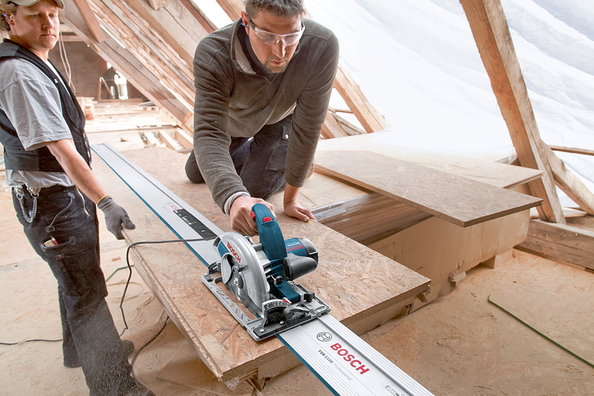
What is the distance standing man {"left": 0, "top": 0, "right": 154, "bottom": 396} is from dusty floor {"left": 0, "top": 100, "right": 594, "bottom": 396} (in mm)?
210

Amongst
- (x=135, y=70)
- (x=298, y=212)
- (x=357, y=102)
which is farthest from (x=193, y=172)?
A: (x=135, y=70)

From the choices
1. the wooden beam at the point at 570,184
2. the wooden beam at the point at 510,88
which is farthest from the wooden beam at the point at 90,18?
the wooden beam at the point at 570,184

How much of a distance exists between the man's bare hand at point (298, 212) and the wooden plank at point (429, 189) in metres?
0.50

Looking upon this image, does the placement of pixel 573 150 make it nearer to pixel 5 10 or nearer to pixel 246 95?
pixel 246 95

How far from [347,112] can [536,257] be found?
2.15m

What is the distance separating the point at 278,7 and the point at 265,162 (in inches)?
36.5

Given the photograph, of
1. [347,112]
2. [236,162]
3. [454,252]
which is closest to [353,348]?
[236,162]

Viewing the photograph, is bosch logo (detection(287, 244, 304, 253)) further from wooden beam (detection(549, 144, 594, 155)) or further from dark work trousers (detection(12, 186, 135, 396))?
wooden beam (detection(549, 144, 594, 155))

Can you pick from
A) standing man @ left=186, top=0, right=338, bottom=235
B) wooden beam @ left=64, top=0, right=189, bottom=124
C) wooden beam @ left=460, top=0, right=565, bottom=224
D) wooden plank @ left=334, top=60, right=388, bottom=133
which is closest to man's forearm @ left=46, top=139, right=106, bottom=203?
standing man @ left=186, top=0, right=338, bottom=235

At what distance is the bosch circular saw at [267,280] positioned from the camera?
33.8 inches

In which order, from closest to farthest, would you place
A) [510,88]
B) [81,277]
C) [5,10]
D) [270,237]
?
[270,237] < [5,10] < [81,277] < [510,88]

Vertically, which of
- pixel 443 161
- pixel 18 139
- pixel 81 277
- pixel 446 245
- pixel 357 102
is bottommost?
pixel 446 245

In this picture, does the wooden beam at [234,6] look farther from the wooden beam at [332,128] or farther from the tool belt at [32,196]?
the wooden beam at [332,128]

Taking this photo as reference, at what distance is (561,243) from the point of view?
9.45 ft
